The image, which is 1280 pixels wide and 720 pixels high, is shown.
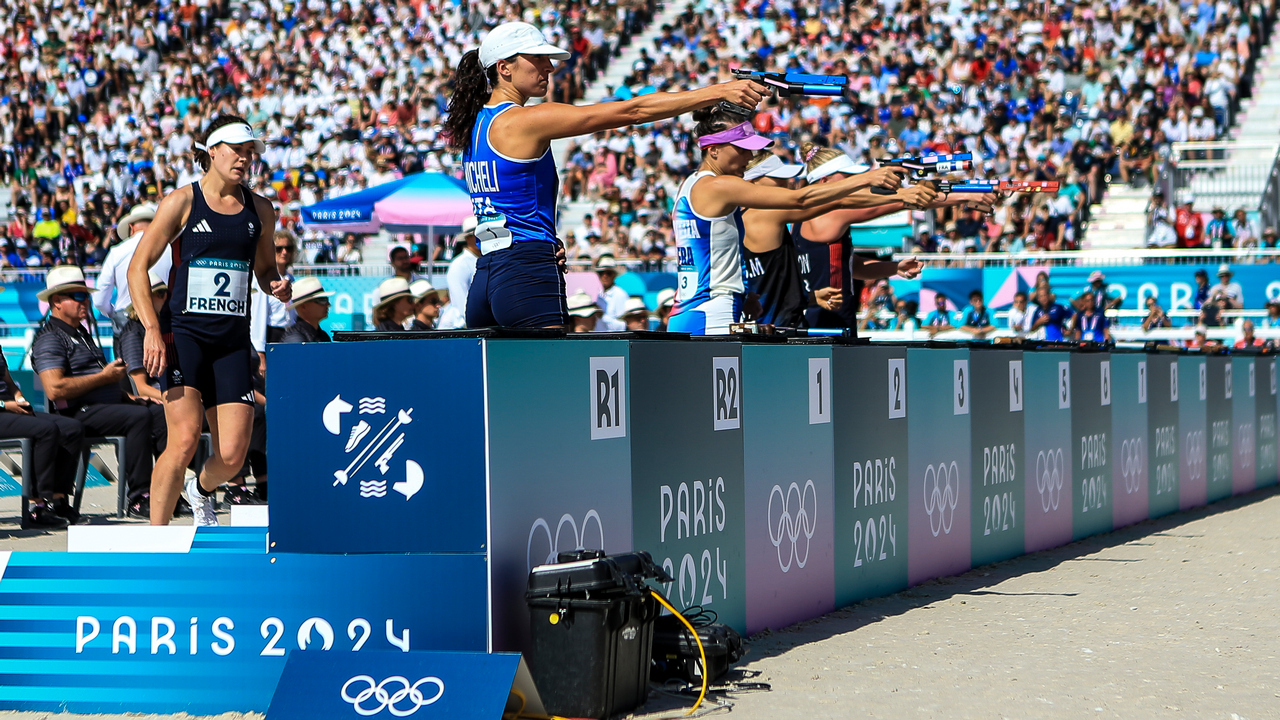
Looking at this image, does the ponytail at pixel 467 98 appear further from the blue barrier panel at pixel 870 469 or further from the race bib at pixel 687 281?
the blue barrier panel at pixel 870 469

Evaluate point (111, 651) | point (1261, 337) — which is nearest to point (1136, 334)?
point (1261, 337)

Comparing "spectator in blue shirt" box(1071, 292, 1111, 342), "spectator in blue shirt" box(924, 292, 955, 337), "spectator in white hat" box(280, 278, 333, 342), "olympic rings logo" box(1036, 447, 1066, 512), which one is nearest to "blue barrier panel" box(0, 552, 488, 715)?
"olympic rings logo" box(1036, 447, 1066, 512)

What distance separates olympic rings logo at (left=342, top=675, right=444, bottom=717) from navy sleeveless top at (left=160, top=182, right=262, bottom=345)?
8.15 ft

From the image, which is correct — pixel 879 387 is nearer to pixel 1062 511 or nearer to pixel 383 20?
pixel 1062 511

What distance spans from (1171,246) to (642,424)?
17795 millimetres

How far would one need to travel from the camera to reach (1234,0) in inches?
1071

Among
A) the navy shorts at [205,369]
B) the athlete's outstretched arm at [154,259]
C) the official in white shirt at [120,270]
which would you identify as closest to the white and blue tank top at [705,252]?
the navy shorts at [205,369]

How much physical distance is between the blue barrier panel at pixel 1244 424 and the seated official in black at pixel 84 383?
878cm

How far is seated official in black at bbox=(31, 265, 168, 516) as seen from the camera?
9.50m

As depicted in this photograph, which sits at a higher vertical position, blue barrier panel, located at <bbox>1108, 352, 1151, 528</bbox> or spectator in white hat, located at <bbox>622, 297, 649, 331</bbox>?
spectator in white hat, located at <bbox>622, 297, 649, 331</bbox>

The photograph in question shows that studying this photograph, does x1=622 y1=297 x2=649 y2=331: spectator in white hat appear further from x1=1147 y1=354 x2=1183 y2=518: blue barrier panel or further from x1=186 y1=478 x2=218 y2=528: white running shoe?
x1=186 y1=478 x2=218 y2=528: white running shoe

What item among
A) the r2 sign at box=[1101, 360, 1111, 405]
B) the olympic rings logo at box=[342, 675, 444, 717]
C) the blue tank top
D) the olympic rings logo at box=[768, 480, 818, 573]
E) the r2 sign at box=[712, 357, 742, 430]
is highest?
the blue tank top

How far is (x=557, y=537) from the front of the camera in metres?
4.30

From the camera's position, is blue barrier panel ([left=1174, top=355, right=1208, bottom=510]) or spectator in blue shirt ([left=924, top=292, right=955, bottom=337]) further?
spectator in blue shirt ([left=924, top=292, right=955, bottom=337])
